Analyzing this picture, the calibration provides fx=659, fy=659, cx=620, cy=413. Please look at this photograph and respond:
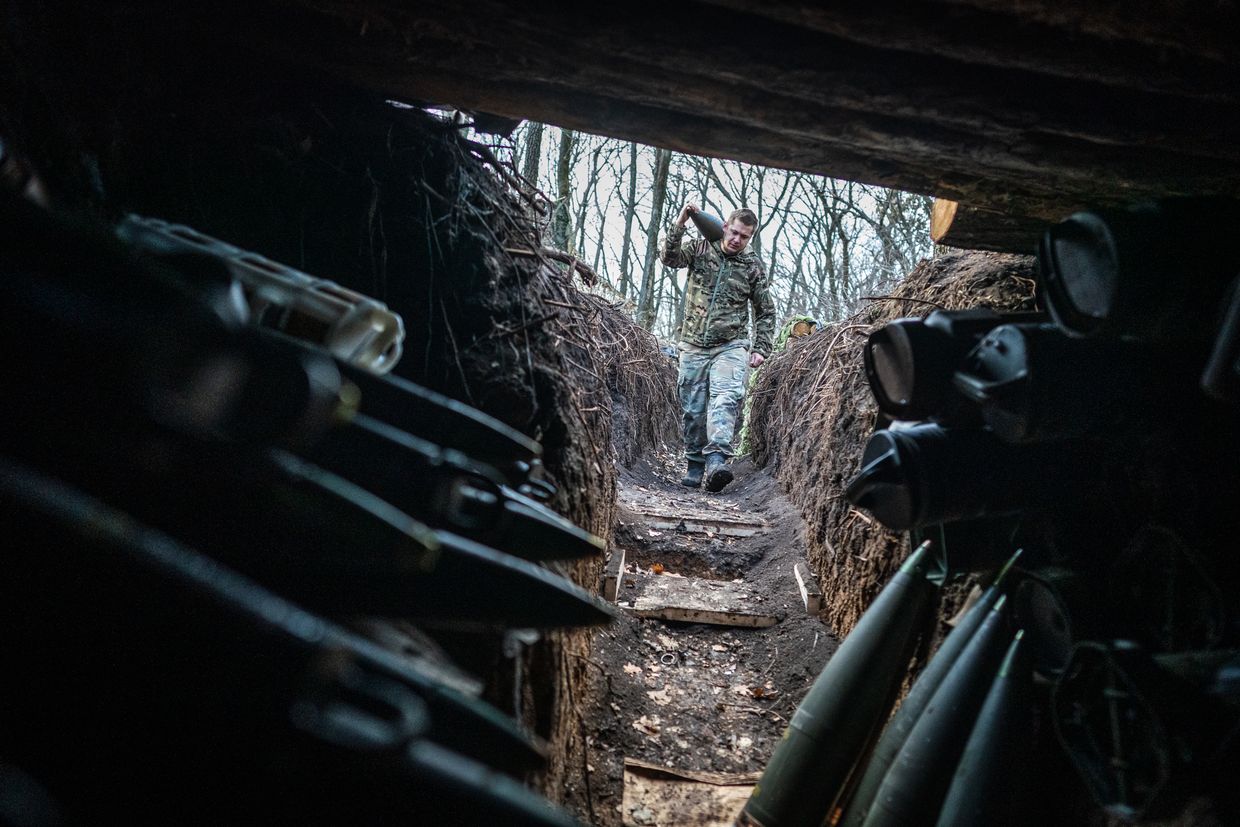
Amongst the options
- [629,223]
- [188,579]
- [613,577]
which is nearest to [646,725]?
[613,577]

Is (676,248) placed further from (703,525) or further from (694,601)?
(694,601)

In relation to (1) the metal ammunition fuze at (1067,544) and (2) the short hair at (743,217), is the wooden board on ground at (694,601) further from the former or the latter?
(2) the short hair at (743,217)

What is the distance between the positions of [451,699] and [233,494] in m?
0.32

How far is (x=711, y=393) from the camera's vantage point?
6512mm

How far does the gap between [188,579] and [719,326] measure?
6.23m

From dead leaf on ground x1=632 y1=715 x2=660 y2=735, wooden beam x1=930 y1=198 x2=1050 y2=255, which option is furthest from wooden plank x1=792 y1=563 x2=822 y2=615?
wooden beam x1=930 y1=198 x2=1050 y2=255

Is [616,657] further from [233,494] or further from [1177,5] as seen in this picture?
[1177,5]

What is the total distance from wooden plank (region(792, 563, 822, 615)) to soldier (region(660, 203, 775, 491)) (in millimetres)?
2495

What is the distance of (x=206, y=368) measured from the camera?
62 cm

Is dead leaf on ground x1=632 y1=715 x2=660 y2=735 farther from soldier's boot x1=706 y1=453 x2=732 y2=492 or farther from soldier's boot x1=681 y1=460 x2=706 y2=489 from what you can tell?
soldier's boot x1=681 y1=460 x2=706 y2=489

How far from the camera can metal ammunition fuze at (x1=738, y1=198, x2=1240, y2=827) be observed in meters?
1.21

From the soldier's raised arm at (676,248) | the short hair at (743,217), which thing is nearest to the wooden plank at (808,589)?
the soldier's raised arm at (676,248)

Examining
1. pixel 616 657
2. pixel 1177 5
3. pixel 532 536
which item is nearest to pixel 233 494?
pixel 532 536

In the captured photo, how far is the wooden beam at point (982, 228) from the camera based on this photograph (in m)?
2.25
